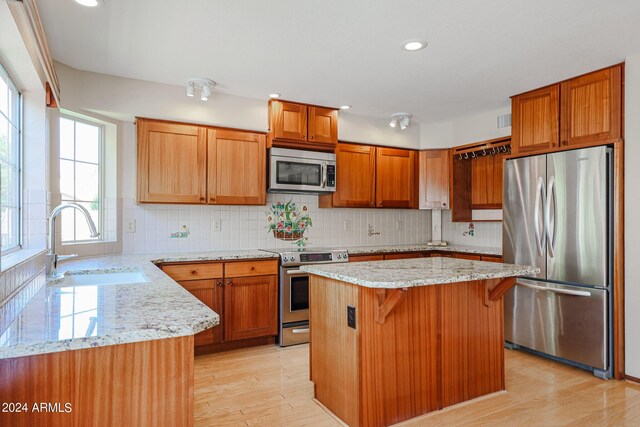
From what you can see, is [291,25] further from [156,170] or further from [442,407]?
[442,407]

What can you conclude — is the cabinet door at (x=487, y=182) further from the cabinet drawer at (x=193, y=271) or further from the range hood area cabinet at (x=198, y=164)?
the cabinet drawer at (x=193, y=271)

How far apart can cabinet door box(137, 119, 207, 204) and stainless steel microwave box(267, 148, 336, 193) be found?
687mm

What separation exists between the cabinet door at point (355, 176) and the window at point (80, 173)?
7.70ft

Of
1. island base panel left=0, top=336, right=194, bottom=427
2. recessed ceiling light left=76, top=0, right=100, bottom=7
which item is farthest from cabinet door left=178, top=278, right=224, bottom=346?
island base panel left=0, top=336, right=194, bottom=427

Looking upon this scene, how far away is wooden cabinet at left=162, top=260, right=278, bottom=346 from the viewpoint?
11.1 feet

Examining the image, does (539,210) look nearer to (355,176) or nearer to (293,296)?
(355,176)

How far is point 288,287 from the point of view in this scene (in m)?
3.73

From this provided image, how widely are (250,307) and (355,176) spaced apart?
190 cm

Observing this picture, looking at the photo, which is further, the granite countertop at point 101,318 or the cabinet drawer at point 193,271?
the cabinet drawer at point 193,271

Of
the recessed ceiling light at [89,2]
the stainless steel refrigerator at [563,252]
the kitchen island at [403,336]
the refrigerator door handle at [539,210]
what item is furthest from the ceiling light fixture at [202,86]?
the refrigerator door handle at [539,210]

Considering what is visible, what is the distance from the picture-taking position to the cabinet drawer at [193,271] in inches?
130

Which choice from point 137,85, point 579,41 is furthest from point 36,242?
point 579,41

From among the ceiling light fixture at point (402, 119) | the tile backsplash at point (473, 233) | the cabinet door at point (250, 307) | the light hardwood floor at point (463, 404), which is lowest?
the light hardwood floor at point (463, 404)

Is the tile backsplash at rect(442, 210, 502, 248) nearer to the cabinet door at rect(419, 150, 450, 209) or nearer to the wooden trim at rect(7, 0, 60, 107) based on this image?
the cabinet door at rect(419, 150, 450, 209)
